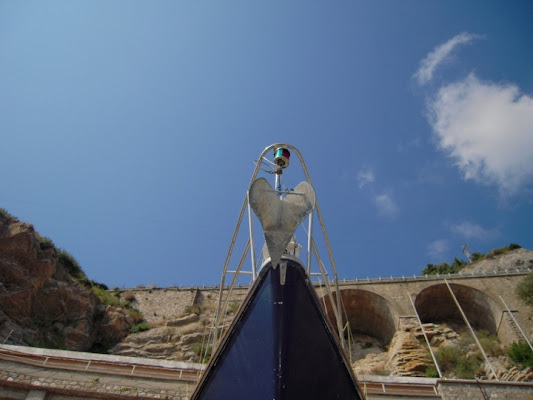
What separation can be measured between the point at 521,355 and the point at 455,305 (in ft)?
26.9

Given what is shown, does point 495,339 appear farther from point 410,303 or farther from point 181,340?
point 181,340

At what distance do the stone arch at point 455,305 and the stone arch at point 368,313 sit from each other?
2.21 m

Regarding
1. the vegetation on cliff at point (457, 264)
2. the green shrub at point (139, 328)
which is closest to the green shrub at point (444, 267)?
the vegetation on cliff at point (457, 264)

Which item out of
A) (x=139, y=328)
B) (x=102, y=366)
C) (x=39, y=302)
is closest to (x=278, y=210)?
(x=102, y=366)

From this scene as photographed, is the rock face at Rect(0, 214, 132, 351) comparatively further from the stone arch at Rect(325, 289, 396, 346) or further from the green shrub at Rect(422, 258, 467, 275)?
the green shrub at Rect(422, 258, 467, 275)

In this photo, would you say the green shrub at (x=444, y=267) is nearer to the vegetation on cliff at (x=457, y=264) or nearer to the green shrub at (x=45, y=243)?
the vegetation on cliff at (x=457, y=264)

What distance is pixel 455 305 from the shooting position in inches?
949

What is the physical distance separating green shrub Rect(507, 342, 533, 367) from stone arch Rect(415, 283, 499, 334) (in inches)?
222

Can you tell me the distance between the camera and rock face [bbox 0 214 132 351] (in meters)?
15.0

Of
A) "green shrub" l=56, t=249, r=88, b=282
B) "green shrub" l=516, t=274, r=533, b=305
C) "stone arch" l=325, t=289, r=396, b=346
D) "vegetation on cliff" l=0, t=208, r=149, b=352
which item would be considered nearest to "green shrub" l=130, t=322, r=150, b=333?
"vegetation on cliff" l=0, t=208, r=149, b=352

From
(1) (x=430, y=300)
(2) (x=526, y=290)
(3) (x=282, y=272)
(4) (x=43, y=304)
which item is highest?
(1) (x=430, y=300)

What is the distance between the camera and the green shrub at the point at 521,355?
15.5 meters

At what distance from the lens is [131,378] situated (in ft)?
35.3

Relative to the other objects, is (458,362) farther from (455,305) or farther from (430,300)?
(455,305)
